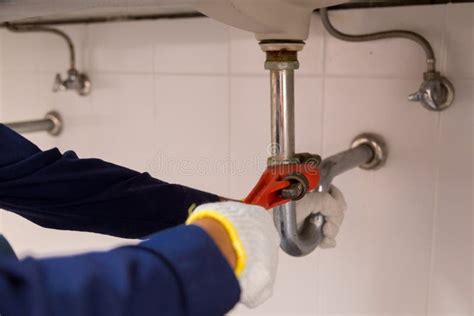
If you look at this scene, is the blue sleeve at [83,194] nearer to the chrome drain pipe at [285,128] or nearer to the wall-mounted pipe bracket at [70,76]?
the chrome drain pipe at [285,128]

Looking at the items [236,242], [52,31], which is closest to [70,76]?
[52,31]

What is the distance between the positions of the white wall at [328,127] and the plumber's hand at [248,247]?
400 mm

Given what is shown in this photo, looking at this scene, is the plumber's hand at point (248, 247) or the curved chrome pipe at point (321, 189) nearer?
the plumber's hand at point (248, 247)

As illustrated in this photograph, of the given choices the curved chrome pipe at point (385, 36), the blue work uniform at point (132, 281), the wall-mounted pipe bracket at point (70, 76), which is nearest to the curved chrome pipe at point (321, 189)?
the curved chrome pipe at point (385, 36)

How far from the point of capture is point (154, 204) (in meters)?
0.60

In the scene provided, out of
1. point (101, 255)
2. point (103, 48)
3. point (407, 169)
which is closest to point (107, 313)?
point (101, 255)

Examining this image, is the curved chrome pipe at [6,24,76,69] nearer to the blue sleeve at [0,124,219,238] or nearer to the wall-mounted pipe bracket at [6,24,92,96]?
the wall-mounted pipe bracket at [6,24,92,96]

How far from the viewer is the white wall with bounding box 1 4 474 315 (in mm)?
678

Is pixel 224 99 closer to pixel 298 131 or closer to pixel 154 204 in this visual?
pixel 298 131

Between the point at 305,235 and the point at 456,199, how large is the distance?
212 mm

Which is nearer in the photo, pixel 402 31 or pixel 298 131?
pixel 402 31

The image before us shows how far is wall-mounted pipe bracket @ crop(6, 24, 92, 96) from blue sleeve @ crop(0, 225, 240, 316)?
706mm

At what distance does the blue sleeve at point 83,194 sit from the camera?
54 centimetres

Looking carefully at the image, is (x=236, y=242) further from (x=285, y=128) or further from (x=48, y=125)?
(x=48, y=125)
